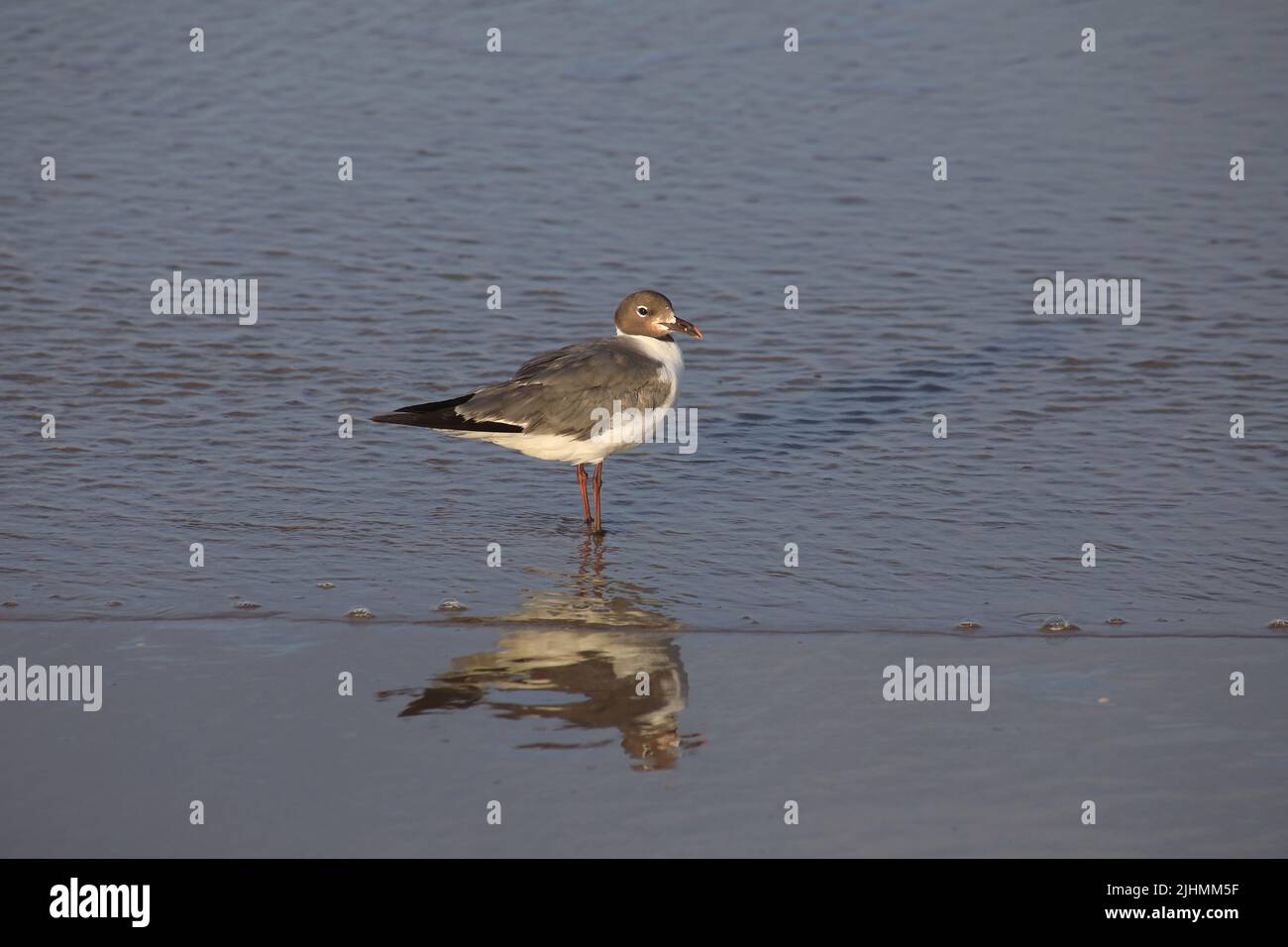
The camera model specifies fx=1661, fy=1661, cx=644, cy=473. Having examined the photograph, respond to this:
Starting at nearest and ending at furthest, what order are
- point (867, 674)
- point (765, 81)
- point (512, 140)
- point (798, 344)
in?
point (867, 674), point (798, 344), point (512, 140), point (765, 81)

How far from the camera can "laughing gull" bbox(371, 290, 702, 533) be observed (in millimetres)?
9305

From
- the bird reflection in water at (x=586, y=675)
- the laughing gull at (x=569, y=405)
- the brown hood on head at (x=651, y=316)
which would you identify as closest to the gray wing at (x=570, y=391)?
the laughing gull at (x=569, y=405)

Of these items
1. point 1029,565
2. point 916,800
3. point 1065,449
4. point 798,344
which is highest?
point 798,344

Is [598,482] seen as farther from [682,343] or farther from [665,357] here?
[682,343]

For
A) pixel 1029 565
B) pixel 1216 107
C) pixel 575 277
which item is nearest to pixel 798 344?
pixel 575 277

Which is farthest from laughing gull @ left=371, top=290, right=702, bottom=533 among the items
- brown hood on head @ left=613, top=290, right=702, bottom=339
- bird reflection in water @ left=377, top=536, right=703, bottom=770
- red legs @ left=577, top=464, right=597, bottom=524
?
bird reflection in water @ left=377, top=536, right=703, bottom=770

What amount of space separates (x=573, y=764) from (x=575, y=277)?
7.93m

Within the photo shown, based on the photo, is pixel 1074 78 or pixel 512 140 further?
pixel 1074 78

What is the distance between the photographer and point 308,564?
8586 mm

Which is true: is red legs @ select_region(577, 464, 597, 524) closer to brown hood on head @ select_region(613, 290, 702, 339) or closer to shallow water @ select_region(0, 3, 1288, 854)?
shallow water @ select_region(0, 3, 1288, 854)

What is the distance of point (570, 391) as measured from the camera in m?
9.44

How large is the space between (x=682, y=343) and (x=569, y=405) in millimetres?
3659

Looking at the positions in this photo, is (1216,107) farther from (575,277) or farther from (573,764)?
(573,764)

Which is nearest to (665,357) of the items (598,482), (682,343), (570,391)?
(570,391)
